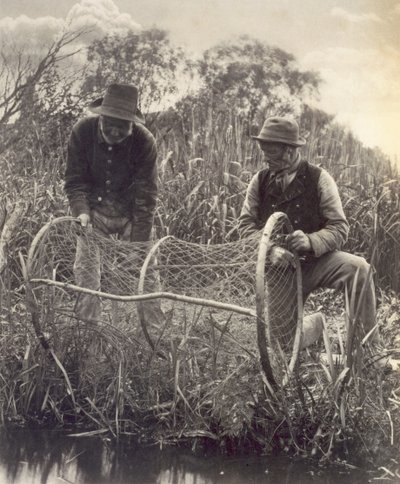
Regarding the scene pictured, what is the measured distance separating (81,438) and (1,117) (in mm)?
1318

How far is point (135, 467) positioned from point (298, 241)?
0.94m

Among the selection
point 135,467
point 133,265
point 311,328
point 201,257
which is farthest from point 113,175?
point 135,467

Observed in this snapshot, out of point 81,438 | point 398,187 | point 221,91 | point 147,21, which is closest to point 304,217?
point 398,187

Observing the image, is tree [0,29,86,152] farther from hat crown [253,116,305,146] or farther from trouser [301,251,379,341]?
trouser [301,251,379,341]

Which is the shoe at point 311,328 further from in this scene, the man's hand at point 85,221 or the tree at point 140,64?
the tree at point 140,64

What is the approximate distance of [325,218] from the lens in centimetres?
274

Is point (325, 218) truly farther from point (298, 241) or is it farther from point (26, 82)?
point (26, 82)

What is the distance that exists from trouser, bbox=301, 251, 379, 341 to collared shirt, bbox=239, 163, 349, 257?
2.1 inches

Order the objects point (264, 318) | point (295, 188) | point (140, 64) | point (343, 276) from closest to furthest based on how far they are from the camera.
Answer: point (264, 318)
point (343, 276)
point (295, 188)
point (140, 64)

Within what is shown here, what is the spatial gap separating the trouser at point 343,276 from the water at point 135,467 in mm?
629

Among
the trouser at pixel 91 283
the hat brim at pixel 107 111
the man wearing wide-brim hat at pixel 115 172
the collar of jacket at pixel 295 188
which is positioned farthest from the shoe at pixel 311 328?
the hat brim at pixel 107 111

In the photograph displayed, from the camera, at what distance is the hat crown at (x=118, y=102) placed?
280 cm

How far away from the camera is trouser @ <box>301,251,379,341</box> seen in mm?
2631

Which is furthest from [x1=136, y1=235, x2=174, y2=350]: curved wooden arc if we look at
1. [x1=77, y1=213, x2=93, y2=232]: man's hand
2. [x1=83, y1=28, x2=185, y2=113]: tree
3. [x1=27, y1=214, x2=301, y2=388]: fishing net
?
[x1=83, y1=28, x2=185, y2=113]: tree
